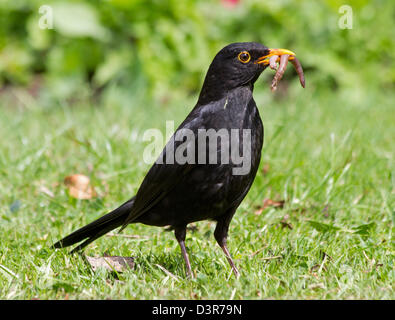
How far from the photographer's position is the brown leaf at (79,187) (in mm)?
4273

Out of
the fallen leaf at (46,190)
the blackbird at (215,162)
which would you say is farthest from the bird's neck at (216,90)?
the fallen leaf at (46,190)

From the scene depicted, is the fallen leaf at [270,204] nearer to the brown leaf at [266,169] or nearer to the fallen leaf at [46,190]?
the brown leaf at [266,169]

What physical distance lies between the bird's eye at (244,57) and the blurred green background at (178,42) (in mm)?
4267

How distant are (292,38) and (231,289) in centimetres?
536

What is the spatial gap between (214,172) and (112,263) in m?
0.75

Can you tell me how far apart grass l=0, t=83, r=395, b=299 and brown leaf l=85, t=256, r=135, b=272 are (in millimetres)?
56

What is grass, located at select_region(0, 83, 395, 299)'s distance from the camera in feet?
9.43

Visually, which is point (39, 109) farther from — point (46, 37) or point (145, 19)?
point (145, 19)

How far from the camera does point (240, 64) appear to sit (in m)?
3.19

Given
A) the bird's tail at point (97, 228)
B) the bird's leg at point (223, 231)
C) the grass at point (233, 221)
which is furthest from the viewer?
the bird's tail at point (97, 228)

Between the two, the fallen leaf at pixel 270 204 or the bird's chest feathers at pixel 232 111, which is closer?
the bird's chest feathers at pixel 232 111

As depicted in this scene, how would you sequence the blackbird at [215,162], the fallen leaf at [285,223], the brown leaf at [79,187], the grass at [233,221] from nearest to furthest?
the grass at [233,221] < the blackbird at [215,162] < the fallen leaf at [285,223] < the brown leaf at [79,187]

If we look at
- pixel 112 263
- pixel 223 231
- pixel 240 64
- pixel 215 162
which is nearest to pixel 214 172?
pixel 215 162
